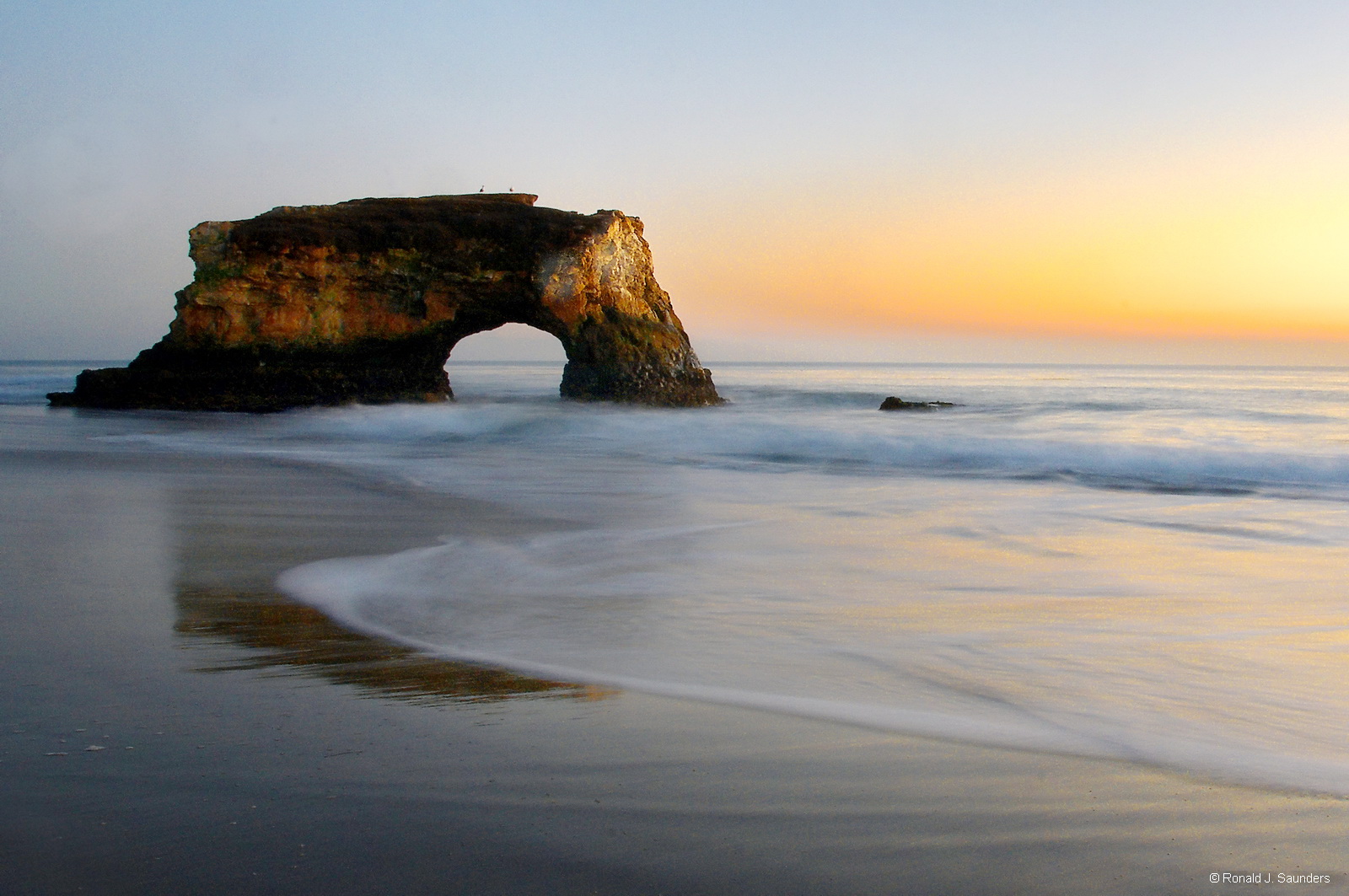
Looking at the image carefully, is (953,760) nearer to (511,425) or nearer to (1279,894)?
(1279,894)

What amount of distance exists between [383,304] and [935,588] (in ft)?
58.3

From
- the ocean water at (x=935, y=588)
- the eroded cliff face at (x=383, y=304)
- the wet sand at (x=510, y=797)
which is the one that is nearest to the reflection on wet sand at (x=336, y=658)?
the wet sand at (x=510, y=797)

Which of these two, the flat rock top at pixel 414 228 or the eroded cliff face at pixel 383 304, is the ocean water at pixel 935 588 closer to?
the eroded cliff face at pixel 383 304

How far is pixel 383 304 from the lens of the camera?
20.4 m

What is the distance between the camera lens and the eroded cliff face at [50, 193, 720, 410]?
19.8 meters

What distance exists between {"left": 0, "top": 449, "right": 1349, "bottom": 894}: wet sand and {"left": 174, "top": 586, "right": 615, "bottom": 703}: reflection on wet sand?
2cm

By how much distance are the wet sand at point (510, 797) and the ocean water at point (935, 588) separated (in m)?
0.27

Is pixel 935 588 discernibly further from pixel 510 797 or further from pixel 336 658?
pixel 510 797

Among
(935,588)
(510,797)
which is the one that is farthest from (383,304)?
(510,797)

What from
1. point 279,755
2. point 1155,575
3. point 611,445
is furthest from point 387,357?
point 279,755

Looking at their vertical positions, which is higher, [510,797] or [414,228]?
[414,228]

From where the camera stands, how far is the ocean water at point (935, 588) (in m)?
2.80

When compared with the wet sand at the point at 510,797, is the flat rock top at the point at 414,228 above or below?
above

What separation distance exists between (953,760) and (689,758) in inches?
25.2
